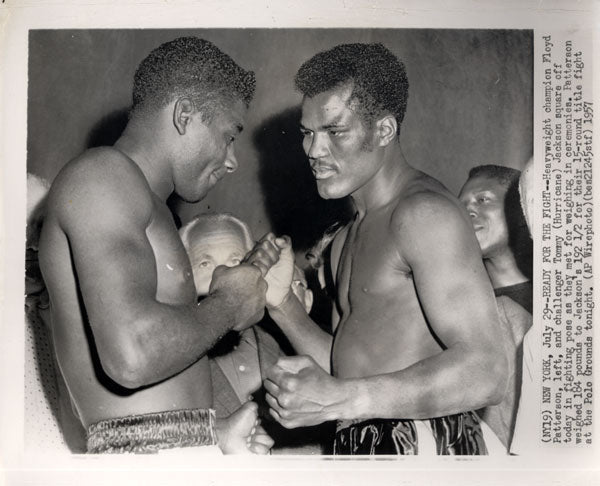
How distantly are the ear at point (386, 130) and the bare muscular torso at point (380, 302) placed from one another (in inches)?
2.9

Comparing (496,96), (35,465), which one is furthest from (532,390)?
(35,465)

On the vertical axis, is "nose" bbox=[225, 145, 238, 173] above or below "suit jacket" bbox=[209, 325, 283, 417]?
above

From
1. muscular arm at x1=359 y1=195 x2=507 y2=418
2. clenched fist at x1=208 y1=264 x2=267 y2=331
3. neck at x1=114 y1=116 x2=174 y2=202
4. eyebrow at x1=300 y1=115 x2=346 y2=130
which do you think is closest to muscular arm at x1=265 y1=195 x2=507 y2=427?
muscular arm at x1=359 y1=195 x2=507 y2=418

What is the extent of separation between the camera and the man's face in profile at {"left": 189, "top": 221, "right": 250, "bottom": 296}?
4.25 feet

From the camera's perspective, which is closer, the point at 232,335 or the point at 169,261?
the point at 169,261

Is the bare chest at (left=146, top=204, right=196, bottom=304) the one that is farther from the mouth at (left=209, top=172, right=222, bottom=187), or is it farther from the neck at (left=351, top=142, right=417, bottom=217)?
the neck at (left=351, top=142, right=417, bottom=217)

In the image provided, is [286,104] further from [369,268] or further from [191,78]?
[369,268]

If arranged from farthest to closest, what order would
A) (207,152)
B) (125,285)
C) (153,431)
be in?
1. (207,152)
2. (153,431)
3. (125,285)

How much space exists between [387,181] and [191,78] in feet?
1.13

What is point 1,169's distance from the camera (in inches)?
51.3

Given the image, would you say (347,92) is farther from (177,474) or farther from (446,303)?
(177,474)

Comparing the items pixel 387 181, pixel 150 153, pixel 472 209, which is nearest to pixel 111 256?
pixel 150 153

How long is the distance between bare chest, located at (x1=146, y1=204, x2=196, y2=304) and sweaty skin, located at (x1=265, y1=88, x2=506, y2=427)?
18cm

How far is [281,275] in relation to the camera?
1.33 meters
